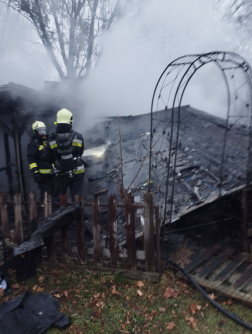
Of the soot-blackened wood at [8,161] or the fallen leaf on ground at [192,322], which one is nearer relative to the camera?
the fallen leaf on ground at [192,322]

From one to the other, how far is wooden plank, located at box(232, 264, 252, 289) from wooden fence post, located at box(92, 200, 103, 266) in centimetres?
176

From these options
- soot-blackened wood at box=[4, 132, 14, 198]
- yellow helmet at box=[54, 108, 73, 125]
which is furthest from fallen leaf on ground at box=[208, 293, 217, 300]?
soot-blackened wood at box=[4, 132, 14, 198]

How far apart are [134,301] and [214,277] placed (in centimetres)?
112

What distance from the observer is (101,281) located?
12.2 feet

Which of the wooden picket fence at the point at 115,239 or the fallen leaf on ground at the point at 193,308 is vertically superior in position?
the wooden picket fence at the point at 115,239

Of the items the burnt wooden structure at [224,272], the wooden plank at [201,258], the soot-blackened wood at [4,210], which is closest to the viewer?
the burnt wooden structure at [224,272]

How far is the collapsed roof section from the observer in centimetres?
505

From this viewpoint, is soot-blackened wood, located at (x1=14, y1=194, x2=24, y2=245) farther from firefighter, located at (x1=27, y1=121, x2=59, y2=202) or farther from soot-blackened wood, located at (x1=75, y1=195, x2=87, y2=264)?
firefighter, located at (x1=27, y1=121, x2=59, y2=202)

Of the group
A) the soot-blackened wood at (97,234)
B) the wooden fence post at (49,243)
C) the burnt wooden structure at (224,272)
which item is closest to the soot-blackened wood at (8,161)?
the wooden fence post at (49,243)

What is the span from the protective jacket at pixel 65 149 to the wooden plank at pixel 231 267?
10.1ft

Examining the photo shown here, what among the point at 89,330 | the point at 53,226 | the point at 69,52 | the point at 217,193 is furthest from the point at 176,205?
the point at 69,52

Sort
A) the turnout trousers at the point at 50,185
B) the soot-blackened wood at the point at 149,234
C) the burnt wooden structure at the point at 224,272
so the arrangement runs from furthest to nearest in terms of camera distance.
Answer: the turnout trousers at the point at 50,185 → the soot-blackened wood at the point at 149,234 → the burnt wooden structure at the point at 224,272

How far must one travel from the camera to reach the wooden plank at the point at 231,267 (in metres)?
3.66

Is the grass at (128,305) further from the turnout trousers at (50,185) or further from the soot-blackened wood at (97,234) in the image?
the turnout trousers at (50,185)
